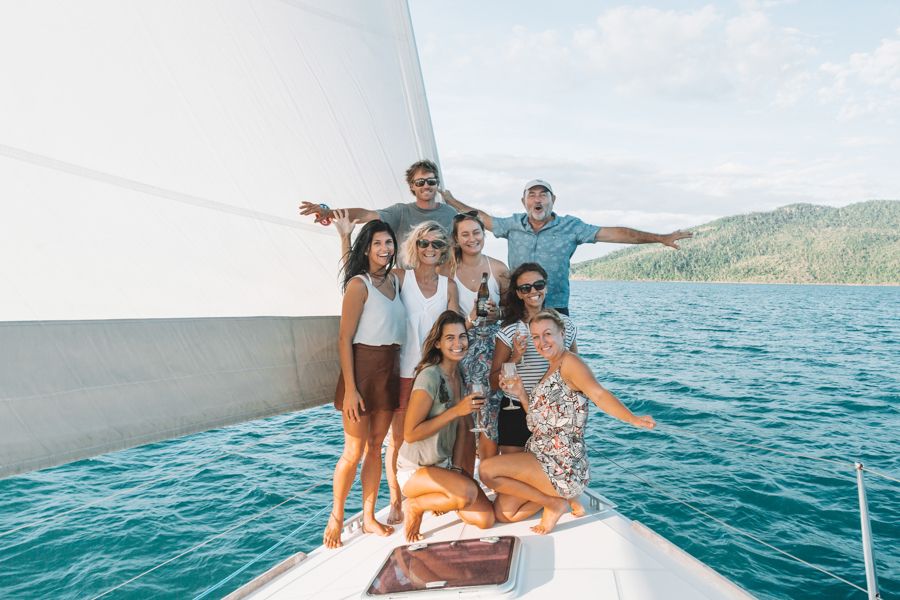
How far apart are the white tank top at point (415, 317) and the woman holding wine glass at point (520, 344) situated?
0.38 meters

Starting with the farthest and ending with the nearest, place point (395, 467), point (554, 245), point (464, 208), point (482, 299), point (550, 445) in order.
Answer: point (464, 208) → point (554, 245) → point (395, 467) → point (482, 299) → point (550, 445)

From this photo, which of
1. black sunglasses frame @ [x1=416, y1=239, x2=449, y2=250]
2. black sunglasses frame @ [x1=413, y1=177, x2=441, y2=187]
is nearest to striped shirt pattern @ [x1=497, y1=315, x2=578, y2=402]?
black sunglasses frame @ [x1=416, y1=239, x2=449, y2=250]

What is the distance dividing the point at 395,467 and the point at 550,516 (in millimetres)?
938

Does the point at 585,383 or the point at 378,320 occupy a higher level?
the point at 378,320

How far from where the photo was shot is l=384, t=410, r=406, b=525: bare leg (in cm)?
318

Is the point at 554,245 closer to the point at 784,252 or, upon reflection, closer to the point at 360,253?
the point at 360,253

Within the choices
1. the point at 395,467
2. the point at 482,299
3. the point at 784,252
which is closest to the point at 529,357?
the point at 482,299

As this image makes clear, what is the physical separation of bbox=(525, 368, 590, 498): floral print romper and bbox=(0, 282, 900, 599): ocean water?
43cm

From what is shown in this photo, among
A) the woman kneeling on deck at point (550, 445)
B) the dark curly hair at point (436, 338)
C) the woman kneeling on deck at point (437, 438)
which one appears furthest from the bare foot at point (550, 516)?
the dark curly hair at point (436, 338)

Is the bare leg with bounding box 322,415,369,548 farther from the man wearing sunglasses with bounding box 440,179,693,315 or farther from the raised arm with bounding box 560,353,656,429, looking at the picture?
the man wearing sunglasses with bounding box 440,179,693,315

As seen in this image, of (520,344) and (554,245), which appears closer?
(520,344)

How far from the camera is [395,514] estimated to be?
319 centimetres

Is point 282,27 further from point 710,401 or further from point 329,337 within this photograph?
point 710,401

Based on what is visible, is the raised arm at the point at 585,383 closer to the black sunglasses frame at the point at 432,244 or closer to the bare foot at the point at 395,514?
the black sunglasses frame at the point at 432,244
